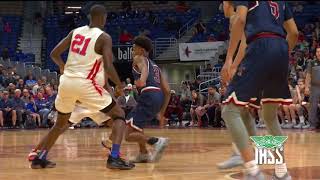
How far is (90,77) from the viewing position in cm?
621

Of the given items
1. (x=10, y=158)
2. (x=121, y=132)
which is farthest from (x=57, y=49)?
(x=10, y=158)

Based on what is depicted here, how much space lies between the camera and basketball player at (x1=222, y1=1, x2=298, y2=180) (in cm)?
470

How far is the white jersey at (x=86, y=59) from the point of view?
244 inches

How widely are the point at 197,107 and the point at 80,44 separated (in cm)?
1185

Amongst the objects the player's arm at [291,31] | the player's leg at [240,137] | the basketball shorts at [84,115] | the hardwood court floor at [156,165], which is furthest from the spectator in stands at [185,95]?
the player's leg at [240,137]

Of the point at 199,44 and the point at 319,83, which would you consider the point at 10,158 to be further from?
the point at 199,44

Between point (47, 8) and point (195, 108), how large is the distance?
17486 millimetres

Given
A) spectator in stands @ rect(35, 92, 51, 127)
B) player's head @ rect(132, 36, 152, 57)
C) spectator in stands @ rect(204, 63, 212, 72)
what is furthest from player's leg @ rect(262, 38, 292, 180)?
spectator in stands @ rect(204, 63, 212, 72)

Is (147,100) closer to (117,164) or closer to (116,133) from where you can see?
(116,133)

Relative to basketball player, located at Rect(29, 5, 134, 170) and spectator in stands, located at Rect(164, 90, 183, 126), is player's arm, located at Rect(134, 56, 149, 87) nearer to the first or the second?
basketball player, located at Rect(29, 5, 134, 170)

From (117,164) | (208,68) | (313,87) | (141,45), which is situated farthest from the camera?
(208,68)

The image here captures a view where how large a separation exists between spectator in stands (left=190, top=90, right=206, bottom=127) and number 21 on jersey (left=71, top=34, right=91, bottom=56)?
11.5m

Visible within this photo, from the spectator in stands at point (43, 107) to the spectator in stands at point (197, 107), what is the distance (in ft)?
14.7

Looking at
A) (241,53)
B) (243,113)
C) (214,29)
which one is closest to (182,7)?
(214,29)
